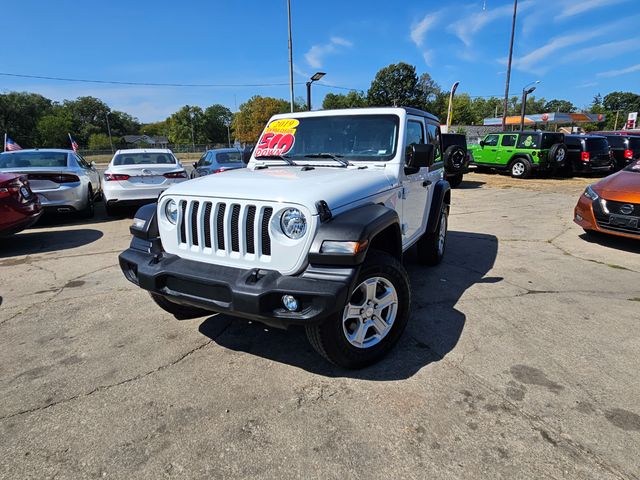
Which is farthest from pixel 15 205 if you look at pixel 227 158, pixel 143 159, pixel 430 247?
pixel 430 247

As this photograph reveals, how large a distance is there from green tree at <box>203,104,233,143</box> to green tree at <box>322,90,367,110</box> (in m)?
27.9

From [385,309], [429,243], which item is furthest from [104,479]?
[429,243]

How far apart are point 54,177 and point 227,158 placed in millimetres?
4131

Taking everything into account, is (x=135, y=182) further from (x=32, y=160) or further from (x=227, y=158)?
(x=227, y=158)

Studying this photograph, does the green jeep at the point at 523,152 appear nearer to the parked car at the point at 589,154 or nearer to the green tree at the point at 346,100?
the parked car at the point at 589,154

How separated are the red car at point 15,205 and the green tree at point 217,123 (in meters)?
103

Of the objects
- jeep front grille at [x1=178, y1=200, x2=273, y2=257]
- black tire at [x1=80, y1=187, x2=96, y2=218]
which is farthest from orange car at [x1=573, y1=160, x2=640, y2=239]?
black tire at [x1=80, y1=187, x2=96, y2=218]

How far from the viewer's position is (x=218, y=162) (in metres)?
10.3

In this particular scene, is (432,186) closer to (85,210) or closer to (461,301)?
(461,301)

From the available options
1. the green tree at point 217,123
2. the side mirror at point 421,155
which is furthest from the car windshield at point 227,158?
the green tree at point 217,123

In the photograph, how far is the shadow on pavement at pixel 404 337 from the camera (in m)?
2.80

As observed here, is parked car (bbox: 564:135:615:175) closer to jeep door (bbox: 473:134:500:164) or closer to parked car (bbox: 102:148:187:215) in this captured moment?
jeep door (bbox: 473:134:500:164)

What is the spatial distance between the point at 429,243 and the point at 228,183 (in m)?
2.93

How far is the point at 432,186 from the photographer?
15.7ft
